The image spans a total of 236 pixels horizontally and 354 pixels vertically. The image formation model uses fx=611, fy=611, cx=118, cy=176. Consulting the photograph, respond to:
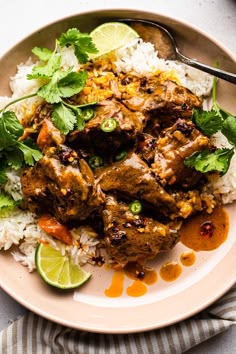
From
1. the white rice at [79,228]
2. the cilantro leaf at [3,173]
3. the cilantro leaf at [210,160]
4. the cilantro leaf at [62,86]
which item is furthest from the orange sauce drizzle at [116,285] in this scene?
the cilantro leaf at [62,86]

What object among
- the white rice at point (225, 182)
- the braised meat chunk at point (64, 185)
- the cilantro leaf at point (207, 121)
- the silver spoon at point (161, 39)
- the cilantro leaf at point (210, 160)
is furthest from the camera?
the silver spoon at point (161, 39)

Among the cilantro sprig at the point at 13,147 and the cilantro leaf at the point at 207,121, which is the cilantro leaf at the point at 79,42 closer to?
the cilantro sprig at the point at 13,147

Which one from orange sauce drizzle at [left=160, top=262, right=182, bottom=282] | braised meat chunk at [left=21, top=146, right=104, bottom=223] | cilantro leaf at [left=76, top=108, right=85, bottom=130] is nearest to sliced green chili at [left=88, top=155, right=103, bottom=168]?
braised meat chunk at [left=21, top=146, right=104, bottom=223]

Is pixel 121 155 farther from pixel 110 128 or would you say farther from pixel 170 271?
pixel 170 271

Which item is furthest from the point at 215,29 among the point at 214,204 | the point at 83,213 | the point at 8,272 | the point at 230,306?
the point at 8,272

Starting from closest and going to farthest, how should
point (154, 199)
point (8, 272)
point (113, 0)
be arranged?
1. point (154, 199)
2. point (8, 272)
3. point (113, 0)

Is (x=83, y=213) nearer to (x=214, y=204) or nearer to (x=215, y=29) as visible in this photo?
(x=214, y=204)

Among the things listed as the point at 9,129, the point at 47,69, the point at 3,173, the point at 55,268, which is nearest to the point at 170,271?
the point at 55,268

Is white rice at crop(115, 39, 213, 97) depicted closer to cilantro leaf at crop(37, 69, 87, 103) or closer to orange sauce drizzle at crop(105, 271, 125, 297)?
cilantro leaf at crop(37, 69, 87, 103)
